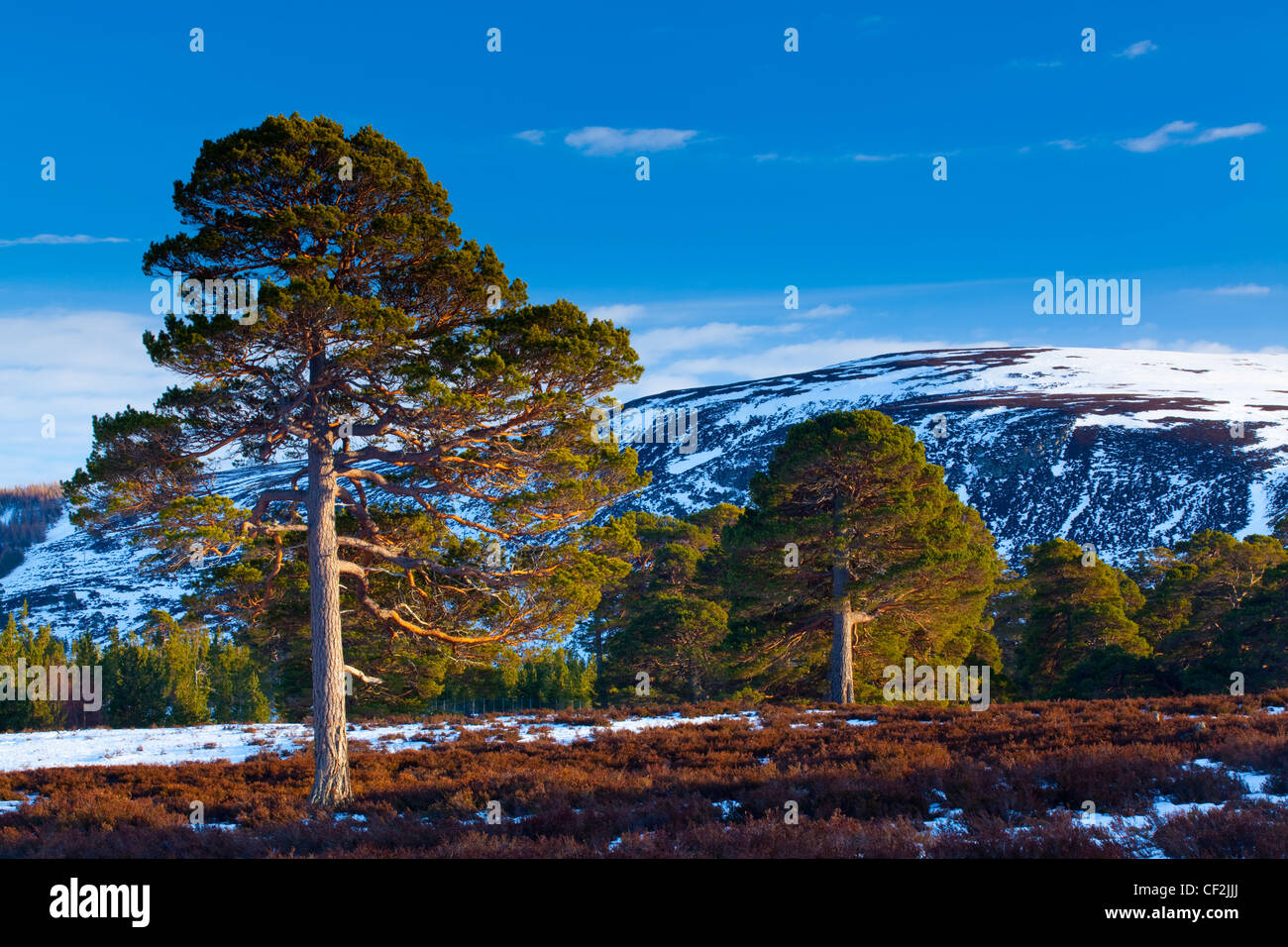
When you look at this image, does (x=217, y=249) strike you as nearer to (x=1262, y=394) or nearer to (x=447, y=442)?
(x=447, y=442)

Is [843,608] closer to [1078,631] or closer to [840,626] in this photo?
[840,626]

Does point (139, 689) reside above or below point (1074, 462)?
below

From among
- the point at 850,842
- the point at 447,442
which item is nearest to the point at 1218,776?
the point at 850,842

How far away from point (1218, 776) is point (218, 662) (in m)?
93.5

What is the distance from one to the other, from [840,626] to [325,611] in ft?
56.2

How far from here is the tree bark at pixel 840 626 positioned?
23.6 m

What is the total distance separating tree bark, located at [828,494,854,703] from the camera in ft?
77.3

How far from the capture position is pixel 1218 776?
24.6 ft

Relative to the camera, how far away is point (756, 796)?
8344 mm

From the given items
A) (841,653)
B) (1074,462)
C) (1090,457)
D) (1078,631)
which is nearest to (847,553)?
(841,653)

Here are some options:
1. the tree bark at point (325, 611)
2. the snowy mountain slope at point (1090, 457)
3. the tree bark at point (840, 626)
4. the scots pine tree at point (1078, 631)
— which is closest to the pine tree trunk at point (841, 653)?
the tree bark at point (840, 626)

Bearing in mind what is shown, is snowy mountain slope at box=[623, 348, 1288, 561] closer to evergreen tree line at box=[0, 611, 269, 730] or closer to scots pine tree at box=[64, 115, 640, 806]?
evergreen tree line at box=[0, 611, 269, 730]

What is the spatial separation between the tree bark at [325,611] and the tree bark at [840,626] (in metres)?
15.8

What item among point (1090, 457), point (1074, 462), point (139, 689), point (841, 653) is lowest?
point (139, 689)
